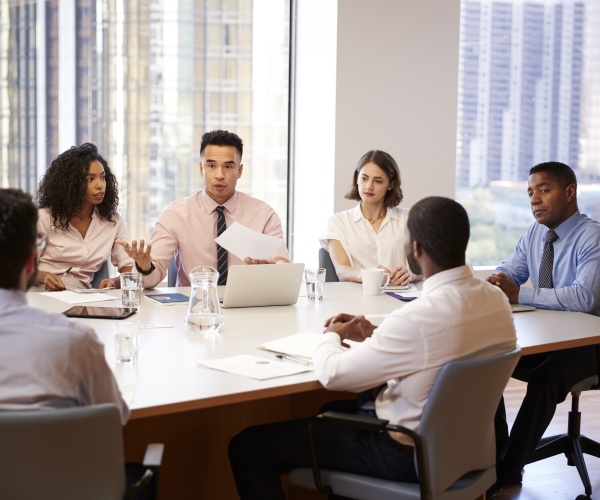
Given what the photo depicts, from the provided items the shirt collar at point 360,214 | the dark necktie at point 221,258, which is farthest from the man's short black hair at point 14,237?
the shirt collar at point 360,214

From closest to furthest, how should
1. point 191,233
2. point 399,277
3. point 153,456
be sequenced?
1. point 153,456
2. point 399,277
3. point 191,233

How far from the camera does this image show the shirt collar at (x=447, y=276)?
87.3 inches

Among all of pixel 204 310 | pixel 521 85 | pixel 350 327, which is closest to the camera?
pixel 350 327

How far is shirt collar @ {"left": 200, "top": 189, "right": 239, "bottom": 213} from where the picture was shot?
4.20 metres

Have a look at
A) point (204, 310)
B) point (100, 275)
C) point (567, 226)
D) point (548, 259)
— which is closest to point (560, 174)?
point (567, 226)

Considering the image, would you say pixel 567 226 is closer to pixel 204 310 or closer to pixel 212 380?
pixel 204 310

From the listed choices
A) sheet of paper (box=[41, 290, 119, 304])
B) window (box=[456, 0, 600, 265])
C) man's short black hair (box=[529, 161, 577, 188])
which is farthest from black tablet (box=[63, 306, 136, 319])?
window (box=[456, 0, 600, 265])

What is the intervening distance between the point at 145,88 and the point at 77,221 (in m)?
1.72

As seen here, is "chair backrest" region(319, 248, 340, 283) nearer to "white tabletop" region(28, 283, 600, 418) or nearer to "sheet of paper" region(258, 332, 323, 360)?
"white tabletop" region(28, 283, 600, 418)

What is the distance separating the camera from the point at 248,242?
3406 millimetres

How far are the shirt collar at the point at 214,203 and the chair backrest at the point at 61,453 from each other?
2.52 metres

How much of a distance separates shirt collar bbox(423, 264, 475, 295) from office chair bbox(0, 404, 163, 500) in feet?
3.15

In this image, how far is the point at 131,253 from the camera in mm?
3549

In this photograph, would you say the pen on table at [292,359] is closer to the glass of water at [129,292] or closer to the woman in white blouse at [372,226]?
the glass of water at [129,292]
